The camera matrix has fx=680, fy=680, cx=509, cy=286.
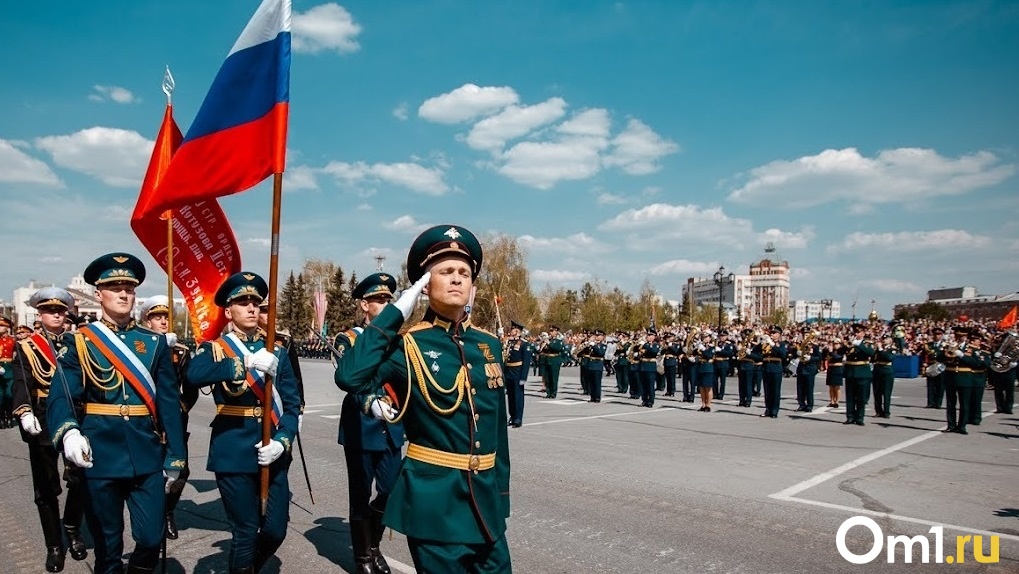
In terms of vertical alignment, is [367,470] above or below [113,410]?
below

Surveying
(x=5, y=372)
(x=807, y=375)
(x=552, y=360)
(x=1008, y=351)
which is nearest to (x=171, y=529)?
(x=5, y=372)

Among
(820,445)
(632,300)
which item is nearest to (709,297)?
(632,300)

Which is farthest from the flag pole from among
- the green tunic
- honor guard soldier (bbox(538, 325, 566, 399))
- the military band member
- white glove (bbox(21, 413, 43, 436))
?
honor guard soldier (bbox(538, 325, 566, 399))

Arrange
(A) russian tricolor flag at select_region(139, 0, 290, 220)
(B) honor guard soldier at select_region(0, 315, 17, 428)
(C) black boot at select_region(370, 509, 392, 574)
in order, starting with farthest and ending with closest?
1. (B) honor guard soldier at select_region(0, 315, 17, 428)
2. (C) black boot at select_region(370, 509, 392, 574)
3. (A) russian tricolor flag at select_region(139, 0, 290, 220)

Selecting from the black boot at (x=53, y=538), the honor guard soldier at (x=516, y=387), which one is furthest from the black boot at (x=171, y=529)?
the honor guard soldier at (x=516, y=387)

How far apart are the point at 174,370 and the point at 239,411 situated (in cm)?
48

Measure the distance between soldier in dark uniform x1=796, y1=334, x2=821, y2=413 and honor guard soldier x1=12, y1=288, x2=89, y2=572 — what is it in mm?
15119

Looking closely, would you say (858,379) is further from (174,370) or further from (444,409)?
(174,370)

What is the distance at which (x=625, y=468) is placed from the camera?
8.89 m

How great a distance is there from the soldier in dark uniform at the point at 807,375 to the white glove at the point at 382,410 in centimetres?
1430

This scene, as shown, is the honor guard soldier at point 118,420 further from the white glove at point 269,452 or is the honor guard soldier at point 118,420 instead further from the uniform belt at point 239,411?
the white glove at point 269,452

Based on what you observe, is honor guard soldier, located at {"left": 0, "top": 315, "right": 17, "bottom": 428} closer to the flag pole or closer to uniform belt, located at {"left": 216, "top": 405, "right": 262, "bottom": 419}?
uniform belt, located at {"left": 216, "top": 405, "right": 262, "bottom": 419}

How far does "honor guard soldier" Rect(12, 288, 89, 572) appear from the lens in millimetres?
5469

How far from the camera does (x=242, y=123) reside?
15.8 feet
